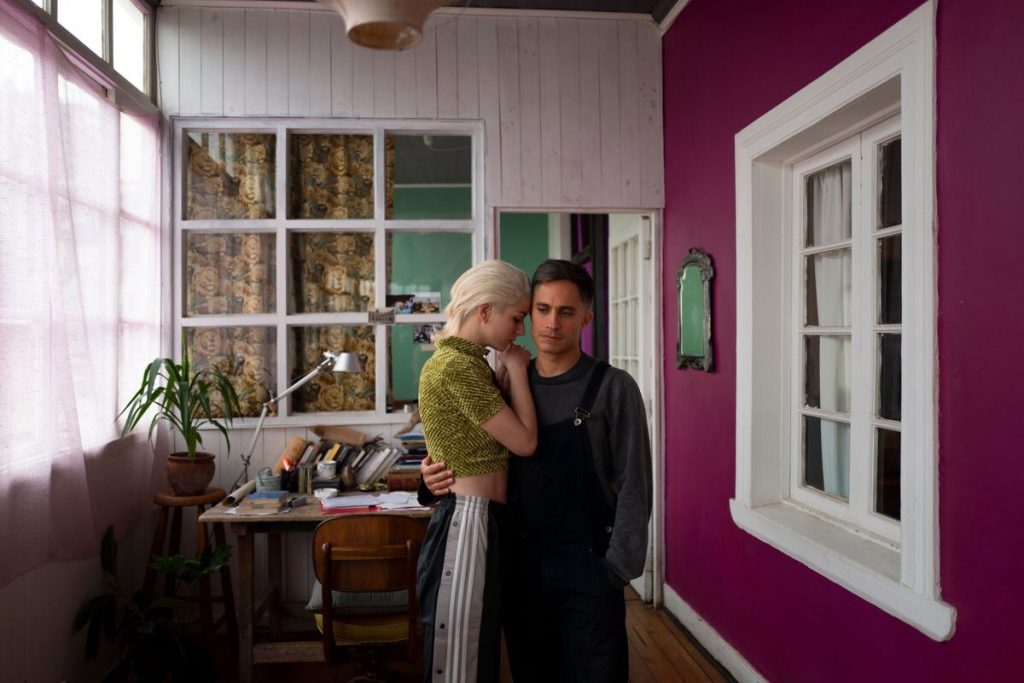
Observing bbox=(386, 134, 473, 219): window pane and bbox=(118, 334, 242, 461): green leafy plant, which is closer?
bbox=(118, 334, 242, 461): green leafy plant

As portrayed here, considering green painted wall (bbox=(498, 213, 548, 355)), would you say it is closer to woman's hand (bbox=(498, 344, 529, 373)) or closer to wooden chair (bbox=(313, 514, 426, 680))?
wooden chair (bbox=(313, 514, 426, 680))

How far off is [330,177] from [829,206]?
8.54 ft

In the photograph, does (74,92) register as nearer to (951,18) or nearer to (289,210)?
(289,210)

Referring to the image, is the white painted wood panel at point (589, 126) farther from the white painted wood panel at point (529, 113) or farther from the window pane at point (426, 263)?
the window pane at point (426, 263)

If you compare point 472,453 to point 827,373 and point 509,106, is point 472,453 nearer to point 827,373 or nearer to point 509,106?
point 827,373

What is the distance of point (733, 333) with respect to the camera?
3.24 metres

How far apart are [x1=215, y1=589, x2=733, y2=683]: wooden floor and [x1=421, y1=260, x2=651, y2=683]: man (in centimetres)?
157

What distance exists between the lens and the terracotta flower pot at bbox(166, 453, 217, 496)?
3.38 m

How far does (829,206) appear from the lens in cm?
278

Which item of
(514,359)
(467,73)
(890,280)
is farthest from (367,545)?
(467,73)

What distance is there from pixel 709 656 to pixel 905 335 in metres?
2.06

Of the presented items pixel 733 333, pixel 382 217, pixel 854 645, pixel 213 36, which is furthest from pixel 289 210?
pixel 854 645

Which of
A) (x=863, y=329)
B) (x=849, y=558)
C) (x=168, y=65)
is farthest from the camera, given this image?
(x=168, y=65)

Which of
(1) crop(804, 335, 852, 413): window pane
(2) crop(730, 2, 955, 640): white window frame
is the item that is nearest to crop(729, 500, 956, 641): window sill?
(2) crop(730, 2, 955, 640): white window frame
